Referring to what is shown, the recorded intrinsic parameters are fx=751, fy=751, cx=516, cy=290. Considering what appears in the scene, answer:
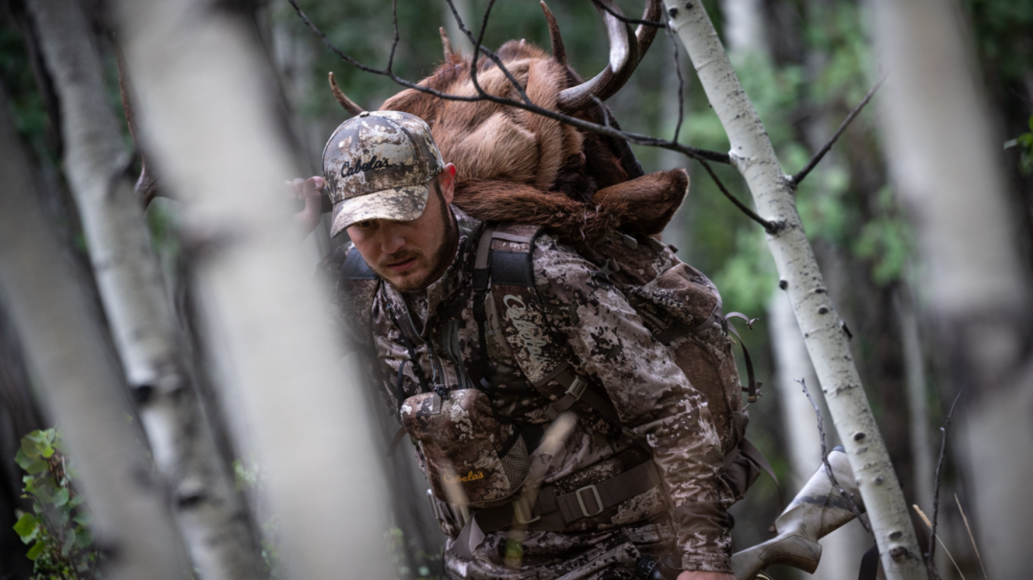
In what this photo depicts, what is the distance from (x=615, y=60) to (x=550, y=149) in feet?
1.27

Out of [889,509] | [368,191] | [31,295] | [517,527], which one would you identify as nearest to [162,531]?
[31,295]

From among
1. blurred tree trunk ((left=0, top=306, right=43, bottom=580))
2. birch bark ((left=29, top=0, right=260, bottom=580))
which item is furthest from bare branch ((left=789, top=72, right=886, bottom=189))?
blurred tree trunk ((left=0, top=306, right=43, bottom=580))

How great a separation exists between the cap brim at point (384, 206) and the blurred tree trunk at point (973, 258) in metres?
1.33

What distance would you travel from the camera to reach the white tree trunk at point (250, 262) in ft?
4.73

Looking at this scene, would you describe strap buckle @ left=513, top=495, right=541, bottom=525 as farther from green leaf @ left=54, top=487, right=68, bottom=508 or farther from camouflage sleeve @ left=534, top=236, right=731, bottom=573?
green leaf @ left=54, top=487, right=68, bottom=508

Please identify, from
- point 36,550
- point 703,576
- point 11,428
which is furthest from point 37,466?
point 11,428

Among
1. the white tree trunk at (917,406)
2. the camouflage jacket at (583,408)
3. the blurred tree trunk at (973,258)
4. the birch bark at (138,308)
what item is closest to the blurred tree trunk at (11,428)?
the birch bark at (138,308)

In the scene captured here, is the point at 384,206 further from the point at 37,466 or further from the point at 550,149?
the point at 37,466

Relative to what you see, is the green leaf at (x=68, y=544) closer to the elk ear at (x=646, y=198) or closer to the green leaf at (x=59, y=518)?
the green leaf at (x=59, y=518)

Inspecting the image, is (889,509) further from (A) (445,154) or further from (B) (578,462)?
(A) (445,154)

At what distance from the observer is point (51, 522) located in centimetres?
321

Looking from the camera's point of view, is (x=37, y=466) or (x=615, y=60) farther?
(x=37, y=466)

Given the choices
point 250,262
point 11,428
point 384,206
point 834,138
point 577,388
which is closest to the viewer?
point 250,262

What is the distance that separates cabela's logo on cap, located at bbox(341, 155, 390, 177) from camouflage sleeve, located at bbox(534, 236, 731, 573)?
1.80 ft
